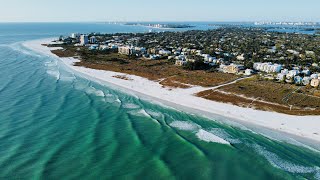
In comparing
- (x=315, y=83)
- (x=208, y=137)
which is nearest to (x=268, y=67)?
(x=315, y=83)

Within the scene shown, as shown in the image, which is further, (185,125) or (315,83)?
(315,83)

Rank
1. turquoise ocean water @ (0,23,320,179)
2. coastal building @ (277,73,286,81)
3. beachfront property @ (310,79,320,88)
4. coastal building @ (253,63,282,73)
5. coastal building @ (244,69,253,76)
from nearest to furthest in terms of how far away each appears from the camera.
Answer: turquoise ocean water @ (0,23,320,179) < beachfront property @ (310,79,320,88) < coastal building @ (277,73,286,81) < coastal building @ (244,69,253,76) < coastal building @ (253,63,282,73)

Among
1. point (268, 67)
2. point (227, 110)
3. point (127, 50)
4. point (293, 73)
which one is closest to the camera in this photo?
point (227, 110)

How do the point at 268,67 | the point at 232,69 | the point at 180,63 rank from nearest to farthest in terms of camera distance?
the point at 232,69 < the point at 268,67 < the point at 180,63

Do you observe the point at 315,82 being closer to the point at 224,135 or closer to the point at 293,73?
the point at 293,73

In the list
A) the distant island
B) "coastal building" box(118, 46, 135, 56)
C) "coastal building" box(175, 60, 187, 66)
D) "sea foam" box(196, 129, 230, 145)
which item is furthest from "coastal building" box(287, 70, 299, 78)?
"coastal building" box(118, 46, 135, 56)

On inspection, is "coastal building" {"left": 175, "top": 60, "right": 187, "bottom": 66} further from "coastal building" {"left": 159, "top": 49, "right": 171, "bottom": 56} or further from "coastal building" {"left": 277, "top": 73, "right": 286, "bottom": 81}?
"coastal building" {"left": 277, "top": 73, "right": 286, "bottom": 81}

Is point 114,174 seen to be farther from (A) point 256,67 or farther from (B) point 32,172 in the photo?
(A) point 256,67

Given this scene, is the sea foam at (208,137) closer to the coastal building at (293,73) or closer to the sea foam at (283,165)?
the sea foam at (283,165)
